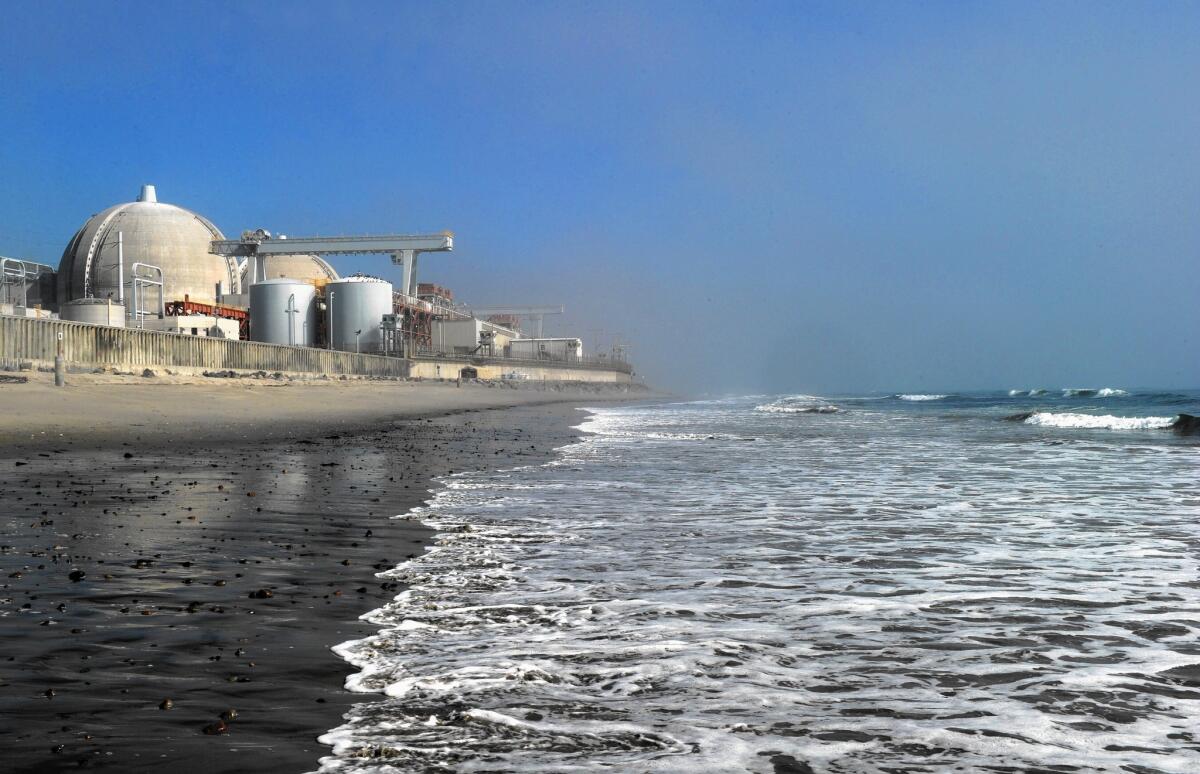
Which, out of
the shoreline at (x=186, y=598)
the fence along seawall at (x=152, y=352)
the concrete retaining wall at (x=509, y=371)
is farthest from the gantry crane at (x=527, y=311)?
the shoreline at (x=186, y=598)

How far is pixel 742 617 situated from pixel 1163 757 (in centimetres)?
224

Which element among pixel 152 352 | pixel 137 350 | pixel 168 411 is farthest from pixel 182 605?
pixel 152 352

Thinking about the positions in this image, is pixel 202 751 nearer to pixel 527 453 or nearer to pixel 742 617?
pixel 742 617

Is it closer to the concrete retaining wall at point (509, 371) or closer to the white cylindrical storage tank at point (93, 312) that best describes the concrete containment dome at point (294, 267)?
the concrete retaining wall at point (509, 371)

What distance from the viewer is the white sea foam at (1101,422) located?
3006cm

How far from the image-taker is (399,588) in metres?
5.77

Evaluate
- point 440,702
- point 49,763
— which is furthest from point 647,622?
point 49,763

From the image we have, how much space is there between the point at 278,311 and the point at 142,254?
65.9 ft

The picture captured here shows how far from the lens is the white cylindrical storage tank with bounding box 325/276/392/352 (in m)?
78.4

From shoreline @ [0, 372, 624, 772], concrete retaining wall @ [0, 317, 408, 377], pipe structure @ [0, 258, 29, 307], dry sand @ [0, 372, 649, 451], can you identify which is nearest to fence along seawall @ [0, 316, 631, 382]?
concrete retaining wall @ [0, 317, 408, 377]

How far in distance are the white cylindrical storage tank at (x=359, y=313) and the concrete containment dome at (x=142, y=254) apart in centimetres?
1563

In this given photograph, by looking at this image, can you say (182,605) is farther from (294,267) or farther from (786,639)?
(294,267)

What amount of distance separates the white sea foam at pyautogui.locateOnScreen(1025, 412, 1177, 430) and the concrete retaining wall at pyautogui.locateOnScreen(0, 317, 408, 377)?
33.7 metres

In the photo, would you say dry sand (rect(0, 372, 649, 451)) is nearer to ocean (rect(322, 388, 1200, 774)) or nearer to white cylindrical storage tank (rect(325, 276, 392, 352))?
ocean (rect(322, 388, 1200, 774))
